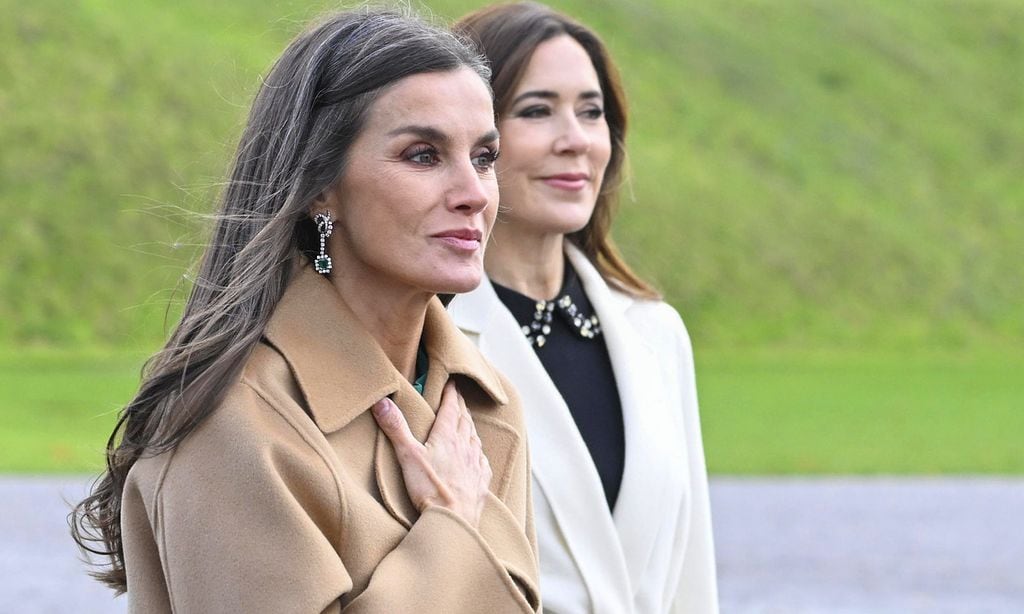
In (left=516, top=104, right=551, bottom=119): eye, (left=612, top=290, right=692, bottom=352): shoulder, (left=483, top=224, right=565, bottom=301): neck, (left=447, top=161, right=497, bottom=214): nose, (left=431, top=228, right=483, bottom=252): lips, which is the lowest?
(left=612, top=290, right=692, bottom=352): shoulder

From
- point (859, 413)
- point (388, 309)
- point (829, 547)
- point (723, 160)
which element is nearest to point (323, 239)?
point (388, 309)

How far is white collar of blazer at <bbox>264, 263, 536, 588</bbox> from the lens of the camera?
2939mm

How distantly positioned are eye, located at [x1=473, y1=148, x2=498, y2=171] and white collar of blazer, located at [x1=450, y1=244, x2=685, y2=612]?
1.08m

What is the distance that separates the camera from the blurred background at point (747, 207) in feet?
71.7

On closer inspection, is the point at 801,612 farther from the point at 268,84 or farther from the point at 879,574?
the point at 268,84

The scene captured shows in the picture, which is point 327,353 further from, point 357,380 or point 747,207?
point 747,207

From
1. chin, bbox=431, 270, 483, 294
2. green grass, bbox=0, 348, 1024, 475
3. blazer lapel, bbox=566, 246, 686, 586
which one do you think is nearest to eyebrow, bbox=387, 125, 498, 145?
chin, bbox=431, 270, 483, 294

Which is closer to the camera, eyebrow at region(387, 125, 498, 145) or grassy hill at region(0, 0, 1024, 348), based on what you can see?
eyebrow at region(387, 125, 498, 145)

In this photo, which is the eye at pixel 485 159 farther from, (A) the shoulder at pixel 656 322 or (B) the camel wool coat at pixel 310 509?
(A) the shoulder at pixel 656 322

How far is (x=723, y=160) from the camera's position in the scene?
3928 cm

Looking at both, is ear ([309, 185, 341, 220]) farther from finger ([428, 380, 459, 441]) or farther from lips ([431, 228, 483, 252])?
finger ([428, 380, 459, 441])

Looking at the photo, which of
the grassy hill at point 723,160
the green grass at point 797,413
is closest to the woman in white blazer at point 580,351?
the green grass at point 797,413

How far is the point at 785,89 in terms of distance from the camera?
1762 inches

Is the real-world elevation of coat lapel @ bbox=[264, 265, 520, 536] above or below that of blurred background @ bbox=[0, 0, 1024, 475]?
above
